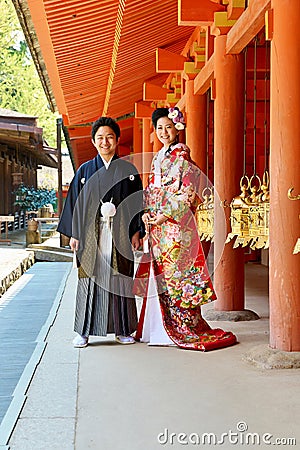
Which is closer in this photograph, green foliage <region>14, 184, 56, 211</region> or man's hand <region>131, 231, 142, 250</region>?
man's hand <region>131, 231, 142, 250</region>

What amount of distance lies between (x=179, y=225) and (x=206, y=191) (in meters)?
2.87

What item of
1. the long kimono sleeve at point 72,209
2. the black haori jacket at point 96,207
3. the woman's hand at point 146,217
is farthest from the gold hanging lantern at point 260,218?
the long kimono sleeve at point 72,209

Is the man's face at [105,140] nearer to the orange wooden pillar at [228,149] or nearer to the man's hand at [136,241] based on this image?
the man's hand at [136,241]

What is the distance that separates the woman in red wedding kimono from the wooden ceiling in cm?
166

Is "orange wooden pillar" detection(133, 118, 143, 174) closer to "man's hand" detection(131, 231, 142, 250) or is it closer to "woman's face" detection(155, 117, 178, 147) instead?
"man's hand" detection(131, 231, 142, 250)

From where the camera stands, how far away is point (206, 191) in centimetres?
A: 745

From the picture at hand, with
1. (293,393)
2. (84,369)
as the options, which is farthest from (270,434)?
(84,369)

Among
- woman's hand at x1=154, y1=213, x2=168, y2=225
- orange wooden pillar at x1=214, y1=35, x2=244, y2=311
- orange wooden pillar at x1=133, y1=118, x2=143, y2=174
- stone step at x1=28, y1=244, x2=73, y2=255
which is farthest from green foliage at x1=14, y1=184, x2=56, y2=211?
woman's hand at x1=154, y1=213, x2=168, y2=225

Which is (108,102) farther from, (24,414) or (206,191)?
(24,414)

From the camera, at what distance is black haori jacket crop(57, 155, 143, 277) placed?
4695 millimetres

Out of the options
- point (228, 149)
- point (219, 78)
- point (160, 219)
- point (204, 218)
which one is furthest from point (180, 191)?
point (204, 218)

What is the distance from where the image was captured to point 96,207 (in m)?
4.72

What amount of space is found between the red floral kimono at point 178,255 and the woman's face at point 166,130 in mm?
61

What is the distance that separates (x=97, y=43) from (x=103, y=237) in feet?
11.1
